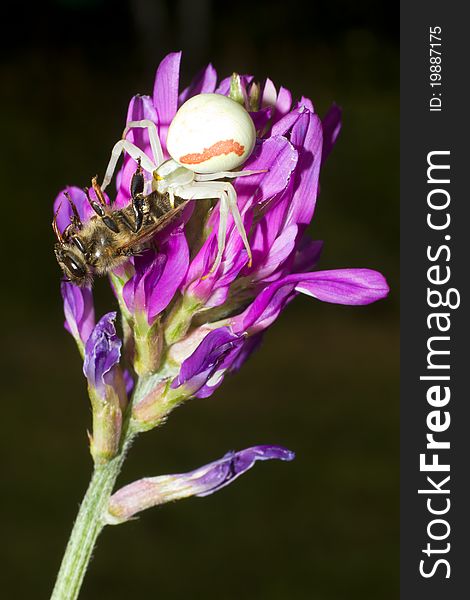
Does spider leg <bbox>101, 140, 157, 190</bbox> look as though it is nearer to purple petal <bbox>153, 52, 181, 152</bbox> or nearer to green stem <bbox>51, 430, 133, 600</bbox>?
purple petal <bbox>153, 52, 181, 152</bbox>

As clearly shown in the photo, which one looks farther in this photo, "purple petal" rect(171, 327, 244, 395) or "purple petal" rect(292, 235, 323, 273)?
"purple petal" rect(292, 235, 323, 273)

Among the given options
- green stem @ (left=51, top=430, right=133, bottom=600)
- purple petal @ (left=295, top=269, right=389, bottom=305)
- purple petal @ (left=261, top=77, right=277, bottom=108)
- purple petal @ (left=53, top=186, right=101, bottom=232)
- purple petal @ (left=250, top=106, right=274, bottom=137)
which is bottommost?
green stem @ (left=51, top=430, right=133, bottom=600)

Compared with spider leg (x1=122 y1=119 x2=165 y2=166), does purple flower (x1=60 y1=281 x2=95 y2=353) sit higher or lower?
lower

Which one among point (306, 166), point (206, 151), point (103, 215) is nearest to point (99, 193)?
point (103, 215)

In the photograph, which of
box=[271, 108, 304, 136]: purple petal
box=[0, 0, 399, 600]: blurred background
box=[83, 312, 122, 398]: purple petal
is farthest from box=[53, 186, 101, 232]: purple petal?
box=[0, 0, 399, 600]: blurred background

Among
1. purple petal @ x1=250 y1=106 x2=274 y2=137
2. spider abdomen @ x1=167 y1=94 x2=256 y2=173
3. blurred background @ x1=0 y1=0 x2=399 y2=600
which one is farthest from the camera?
blurred background @ x1=0 y1=0 x2=399 y2=600

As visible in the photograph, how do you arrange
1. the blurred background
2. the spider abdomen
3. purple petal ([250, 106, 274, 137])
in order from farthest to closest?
the blurred background, purple petal ([250, 106, 274, 137]), the spider abdomen

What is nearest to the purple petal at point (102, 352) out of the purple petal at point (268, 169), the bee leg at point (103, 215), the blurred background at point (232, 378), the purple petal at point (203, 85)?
the bee leg at point (103, 215)
